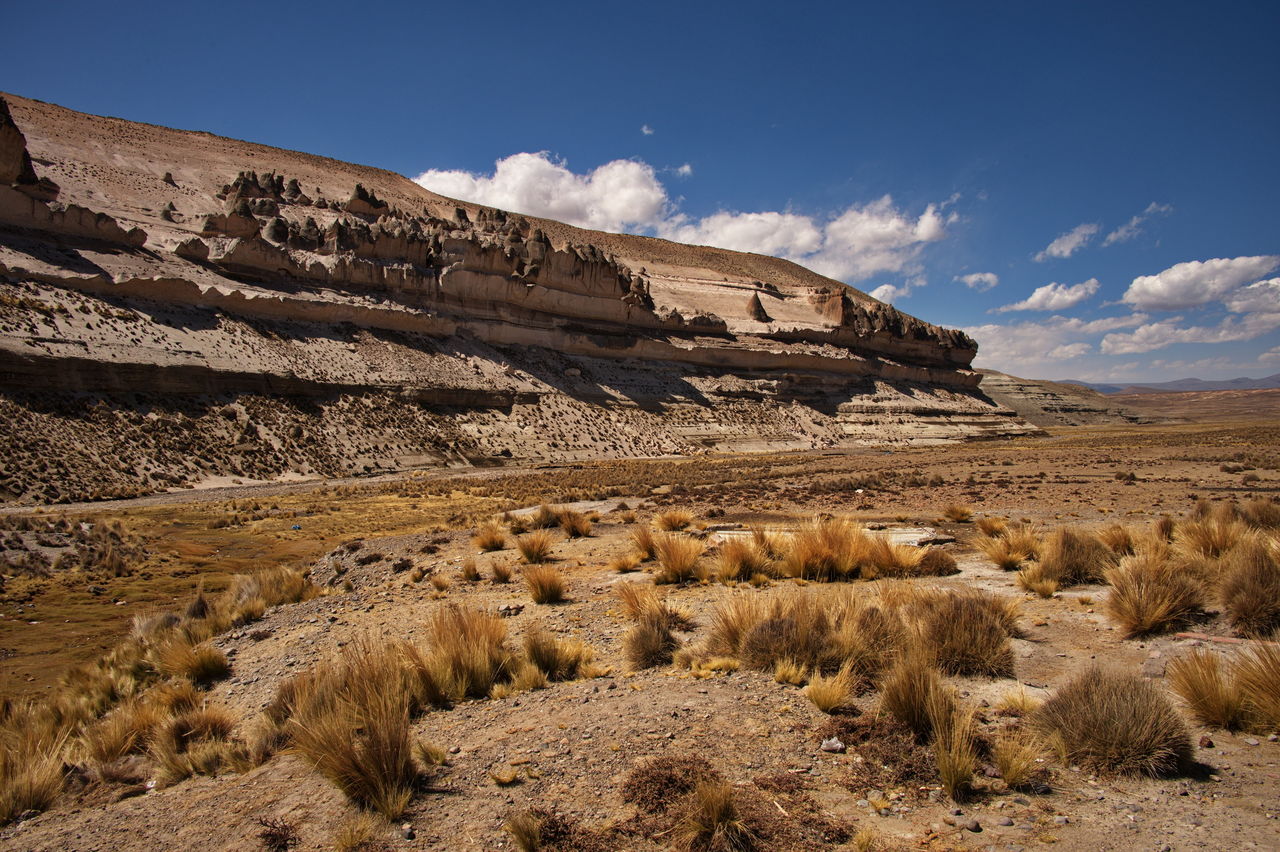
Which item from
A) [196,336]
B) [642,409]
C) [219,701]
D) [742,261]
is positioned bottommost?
[219,701]

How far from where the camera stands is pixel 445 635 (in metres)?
5.71

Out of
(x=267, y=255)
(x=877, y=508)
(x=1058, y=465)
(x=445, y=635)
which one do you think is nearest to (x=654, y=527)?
(x=877, y=508)

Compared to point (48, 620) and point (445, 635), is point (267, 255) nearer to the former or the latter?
point (48, 620)

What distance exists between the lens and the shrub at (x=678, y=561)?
8.55m

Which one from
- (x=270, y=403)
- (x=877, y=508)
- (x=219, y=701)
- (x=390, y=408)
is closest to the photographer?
(x=219, y=701)

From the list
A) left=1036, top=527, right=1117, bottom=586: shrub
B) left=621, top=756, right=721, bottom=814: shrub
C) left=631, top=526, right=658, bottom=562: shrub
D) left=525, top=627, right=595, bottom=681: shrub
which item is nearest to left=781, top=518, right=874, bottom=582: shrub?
left=1036, top=527, right=1117, bottom=586: shrub

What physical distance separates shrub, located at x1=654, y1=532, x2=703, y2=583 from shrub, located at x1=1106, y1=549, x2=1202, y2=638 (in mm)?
4444

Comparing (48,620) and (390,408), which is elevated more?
(390,408)

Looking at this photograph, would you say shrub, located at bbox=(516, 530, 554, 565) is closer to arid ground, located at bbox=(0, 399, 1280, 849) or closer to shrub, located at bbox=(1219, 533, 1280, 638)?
arid ground, located at bbox=(0, 399, 1280, 849)

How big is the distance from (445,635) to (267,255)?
120 ft

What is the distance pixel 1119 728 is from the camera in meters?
3.50

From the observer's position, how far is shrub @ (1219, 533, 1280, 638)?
4.99 metres

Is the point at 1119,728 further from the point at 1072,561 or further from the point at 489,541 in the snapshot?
the point at 489,541

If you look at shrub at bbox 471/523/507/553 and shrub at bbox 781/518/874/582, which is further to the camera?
shrub at bbox 471/523/507/553
